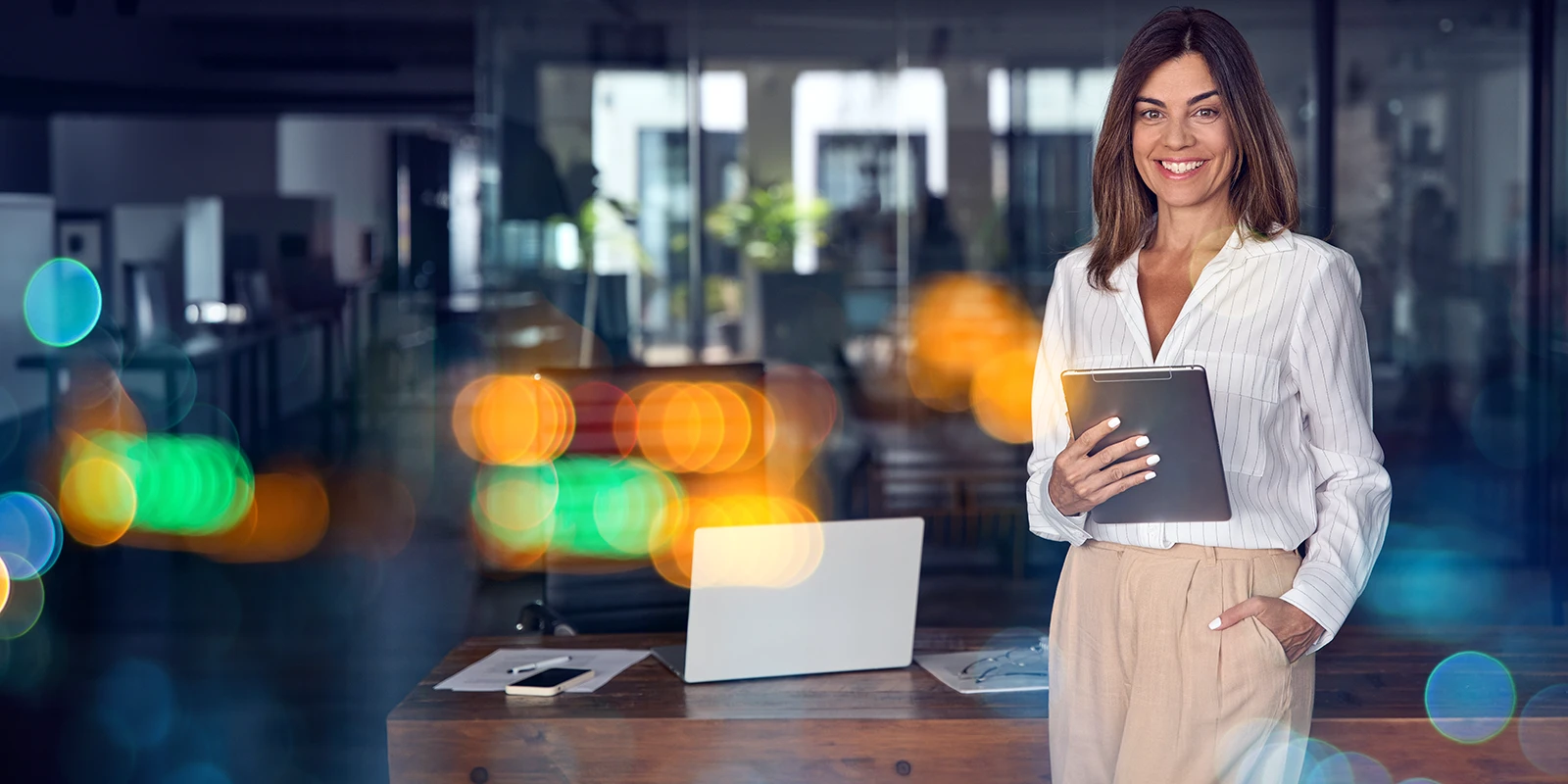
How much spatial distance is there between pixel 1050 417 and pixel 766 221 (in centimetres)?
552

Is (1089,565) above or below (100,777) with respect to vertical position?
above

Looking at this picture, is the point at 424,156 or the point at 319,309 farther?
the point at 424,156

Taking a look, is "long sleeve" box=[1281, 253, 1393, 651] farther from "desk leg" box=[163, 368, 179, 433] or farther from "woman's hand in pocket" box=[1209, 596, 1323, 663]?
"desk leg" box=[163, 368, 179, 433]

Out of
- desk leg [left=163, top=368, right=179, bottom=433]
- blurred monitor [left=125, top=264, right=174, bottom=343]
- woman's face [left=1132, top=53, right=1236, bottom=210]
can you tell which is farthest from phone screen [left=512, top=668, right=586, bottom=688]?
blurred monitor [left=125, top=264, right=174, bottom=343]

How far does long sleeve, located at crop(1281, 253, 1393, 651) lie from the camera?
1764 mm

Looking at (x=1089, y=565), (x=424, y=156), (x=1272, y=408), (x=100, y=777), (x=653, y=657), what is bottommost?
(x=100, y=777)

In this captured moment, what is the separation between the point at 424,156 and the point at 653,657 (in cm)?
956

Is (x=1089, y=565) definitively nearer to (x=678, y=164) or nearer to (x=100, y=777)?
(x=100, y=777)

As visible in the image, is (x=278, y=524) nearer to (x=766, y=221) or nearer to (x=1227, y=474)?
(x=766, y=221)

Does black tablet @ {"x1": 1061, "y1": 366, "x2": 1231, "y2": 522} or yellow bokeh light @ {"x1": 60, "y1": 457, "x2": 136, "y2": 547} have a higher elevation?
black tablet @ {"x1": 1061, "y1": 366, "x2": 1231, "y2": 522}

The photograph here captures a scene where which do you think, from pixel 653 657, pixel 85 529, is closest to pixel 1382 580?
pixel 653 657

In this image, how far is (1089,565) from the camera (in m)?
1.89

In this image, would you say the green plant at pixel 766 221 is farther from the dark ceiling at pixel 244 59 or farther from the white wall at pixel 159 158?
the white wall at pixel 159 158

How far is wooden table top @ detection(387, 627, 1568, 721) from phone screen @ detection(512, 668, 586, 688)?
4 centimetres
